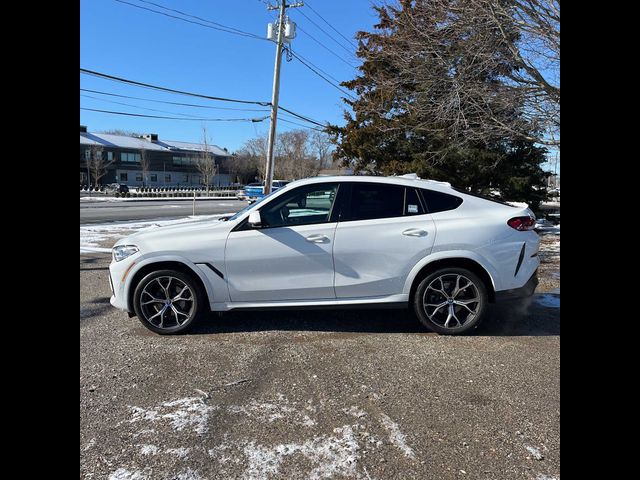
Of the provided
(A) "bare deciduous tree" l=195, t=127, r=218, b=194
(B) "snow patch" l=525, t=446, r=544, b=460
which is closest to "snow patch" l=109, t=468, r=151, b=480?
(B) "snow patch" l=525, t=446, r=544, b=460

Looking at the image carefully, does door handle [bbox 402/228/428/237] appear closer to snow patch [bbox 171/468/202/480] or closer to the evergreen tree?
snow patch [bbox 171/468/202/480]

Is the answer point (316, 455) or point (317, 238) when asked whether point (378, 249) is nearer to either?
point (317, 238)

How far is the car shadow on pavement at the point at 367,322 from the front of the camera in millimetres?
4781

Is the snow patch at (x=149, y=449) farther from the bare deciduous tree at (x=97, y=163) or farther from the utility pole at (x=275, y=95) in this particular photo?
the bare deciduous tree at (x=97, y=163)

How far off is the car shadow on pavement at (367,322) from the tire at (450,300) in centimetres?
25

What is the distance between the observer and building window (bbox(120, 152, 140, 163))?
71188mm

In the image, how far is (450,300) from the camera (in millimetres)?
4555

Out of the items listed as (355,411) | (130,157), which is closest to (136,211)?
(355,411)

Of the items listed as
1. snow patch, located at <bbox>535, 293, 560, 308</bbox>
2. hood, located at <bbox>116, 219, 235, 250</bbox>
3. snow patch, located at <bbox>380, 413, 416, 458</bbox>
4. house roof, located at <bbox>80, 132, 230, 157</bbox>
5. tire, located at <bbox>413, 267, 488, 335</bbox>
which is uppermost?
house roof, located at <bbox>80, 132, 230, 157</bbox>

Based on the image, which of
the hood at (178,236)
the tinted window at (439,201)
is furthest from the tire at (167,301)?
the tinted window at (439,201)

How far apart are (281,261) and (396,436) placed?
2.16 meters

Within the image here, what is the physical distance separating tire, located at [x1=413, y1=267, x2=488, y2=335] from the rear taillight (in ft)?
2.12

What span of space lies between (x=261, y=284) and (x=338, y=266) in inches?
31.6

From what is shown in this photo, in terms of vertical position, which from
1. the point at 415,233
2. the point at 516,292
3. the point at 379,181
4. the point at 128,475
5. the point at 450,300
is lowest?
the point at 128,475
